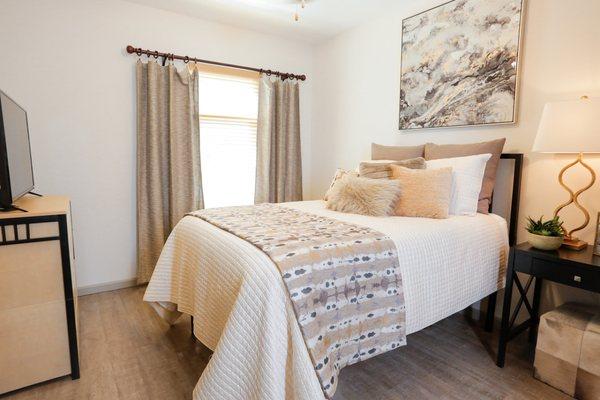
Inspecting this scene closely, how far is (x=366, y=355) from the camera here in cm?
146

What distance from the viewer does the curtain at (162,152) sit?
9.51ft

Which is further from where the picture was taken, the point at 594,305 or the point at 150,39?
the point at 150,39

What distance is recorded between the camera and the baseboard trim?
2.82m

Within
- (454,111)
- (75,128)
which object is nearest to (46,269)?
(75,128)

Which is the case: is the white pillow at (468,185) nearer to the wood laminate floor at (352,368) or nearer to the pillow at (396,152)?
the pillow at (396,152)

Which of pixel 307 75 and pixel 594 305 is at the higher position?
pixel 307 75

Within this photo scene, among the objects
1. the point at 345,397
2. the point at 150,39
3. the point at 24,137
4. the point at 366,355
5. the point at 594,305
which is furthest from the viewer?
the point at 150,39

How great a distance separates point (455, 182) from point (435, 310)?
35.0 inches

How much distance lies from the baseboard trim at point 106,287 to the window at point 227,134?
99cm

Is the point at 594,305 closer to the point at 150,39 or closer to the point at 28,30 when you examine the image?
the point at 150,39

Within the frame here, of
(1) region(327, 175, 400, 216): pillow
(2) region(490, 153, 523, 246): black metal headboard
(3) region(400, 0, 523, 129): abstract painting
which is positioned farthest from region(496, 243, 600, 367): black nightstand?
(3) region(400, 0, 523, 129): abstract painting

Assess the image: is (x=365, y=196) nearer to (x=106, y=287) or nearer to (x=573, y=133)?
(x=573, y=133)

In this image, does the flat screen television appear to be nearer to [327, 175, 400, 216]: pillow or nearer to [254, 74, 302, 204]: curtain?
[327, 175, 400, 216]: pillow

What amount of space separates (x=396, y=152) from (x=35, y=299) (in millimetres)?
2525
